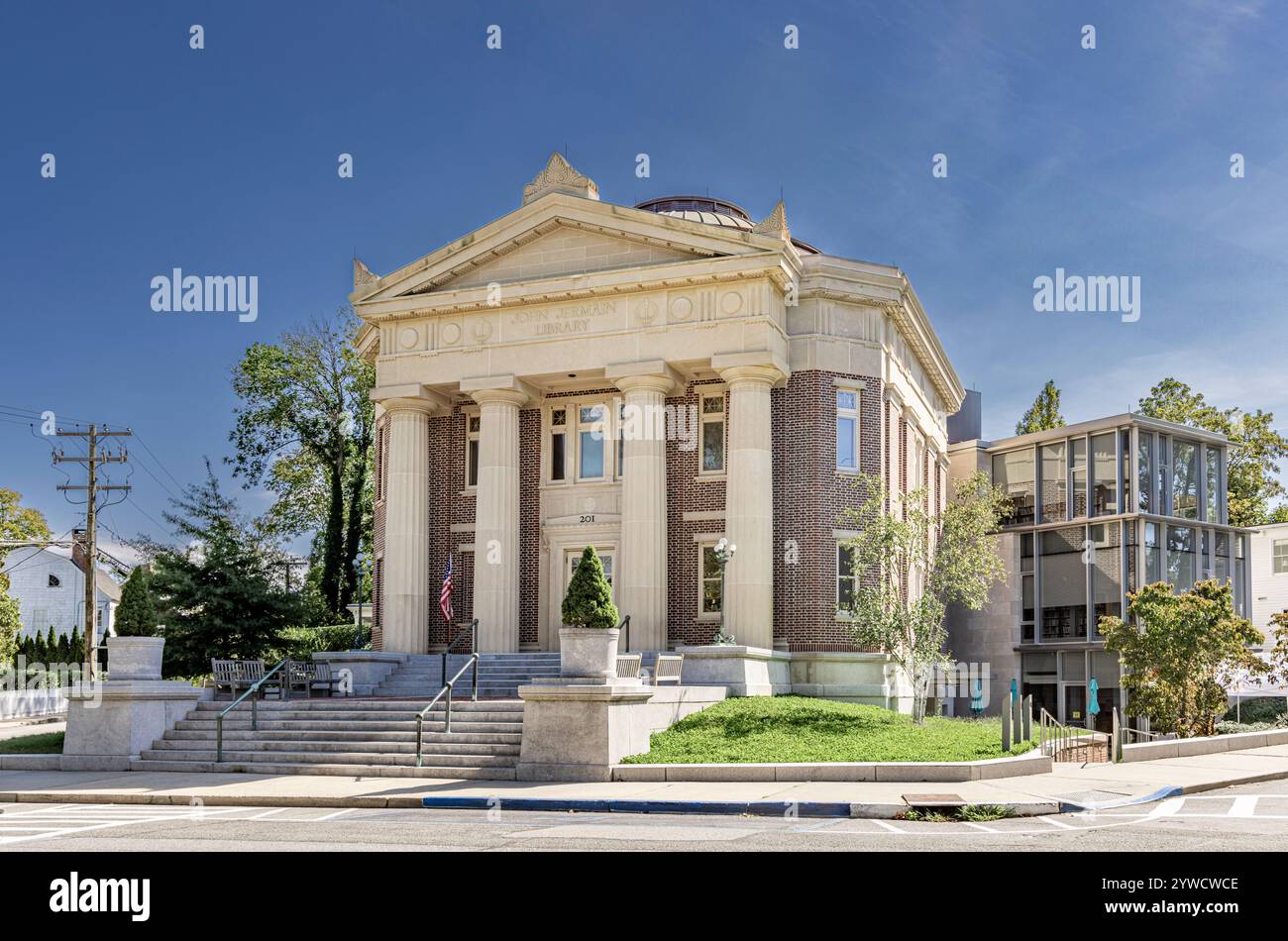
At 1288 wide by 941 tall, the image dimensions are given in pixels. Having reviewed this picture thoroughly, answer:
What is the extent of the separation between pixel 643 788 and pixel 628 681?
2677 millimetres

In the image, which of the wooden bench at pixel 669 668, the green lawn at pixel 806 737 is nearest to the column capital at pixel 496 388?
the wooden bench at pixel 669 668

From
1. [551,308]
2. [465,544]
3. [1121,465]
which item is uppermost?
[551,308]

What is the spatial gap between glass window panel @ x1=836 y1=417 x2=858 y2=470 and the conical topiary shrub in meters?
12.2

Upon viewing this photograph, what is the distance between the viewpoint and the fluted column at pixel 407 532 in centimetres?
3250

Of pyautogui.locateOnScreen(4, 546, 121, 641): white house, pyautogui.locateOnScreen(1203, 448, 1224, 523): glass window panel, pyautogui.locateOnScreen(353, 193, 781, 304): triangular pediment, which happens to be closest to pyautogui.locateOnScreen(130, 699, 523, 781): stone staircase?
pyautogui.locateOnScreen(353, 193, 781, 304): triangular pediment

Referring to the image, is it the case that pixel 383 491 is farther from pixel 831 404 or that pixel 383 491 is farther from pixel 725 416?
pixel 831 404

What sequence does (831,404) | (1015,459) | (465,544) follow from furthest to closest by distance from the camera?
(1015,459), (465,544), (831,404)

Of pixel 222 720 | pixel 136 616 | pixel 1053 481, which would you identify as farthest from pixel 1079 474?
pixel 136 616

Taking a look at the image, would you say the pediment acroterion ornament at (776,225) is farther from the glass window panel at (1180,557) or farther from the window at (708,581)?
the glass window panel at (1180,557)

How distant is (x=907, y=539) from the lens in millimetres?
28141

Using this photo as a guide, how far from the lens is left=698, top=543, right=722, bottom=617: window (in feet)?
102

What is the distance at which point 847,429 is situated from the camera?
104ft

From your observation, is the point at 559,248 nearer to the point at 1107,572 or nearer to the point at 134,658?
the point at 134,658
